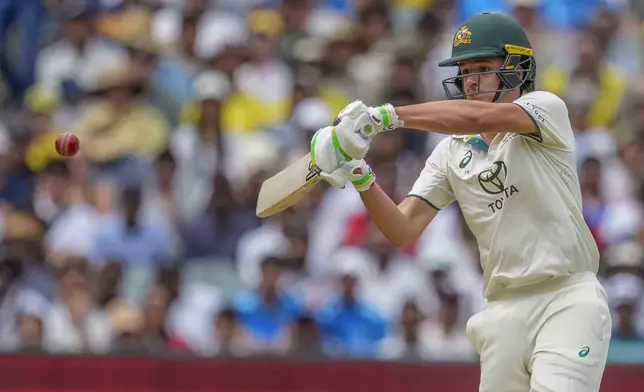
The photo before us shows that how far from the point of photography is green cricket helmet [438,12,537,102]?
17.1 feet

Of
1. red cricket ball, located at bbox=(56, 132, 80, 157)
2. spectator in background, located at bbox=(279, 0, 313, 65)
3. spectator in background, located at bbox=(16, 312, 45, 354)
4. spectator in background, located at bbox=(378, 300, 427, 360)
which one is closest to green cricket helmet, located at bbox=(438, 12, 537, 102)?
red cricket ball, located at bbox=(56, 132, 80, 157)

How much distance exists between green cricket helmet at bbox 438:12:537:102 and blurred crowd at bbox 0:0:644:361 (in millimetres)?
2997

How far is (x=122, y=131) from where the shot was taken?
10305mm

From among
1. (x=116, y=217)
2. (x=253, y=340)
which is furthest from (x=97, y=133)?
(x=253, y=340)

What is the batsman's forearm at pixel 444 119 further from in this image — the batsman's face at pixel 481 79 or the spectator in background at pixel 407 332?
the spectator in background at pixel 407 332

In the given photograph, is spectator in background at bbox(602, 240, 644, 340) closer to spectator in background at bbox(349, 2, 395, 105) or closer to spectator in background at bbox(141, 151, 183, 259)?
spectator in background at bbox(349, 2, 395, 105)

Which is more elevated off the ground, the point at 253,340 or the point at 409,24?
the point at 409,24

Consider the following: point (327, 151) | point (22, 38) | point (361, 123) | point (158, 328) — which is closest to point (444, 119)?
point (361, 123)

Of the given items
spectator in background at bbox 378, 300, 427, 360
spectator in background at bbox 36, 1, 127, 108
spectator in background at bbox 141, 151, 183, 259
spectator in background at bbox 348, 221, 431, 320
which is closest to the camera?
spectator in background at bbox 378, 300, 427, 360

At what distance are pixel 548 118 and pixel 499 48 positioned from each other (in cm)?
37

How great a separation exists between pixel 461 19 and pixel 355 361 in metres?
4.22

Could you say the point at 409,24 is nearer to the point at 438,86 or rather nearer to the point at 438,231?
the point at 438,86

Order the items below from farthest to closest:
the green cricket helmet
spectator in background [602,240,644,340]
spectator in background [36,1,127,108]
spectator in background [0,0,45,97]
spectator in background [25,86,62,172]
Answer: spectator in background [0,0,45,97]
spectator in background [36,1,127,108]
spectator in background [25,86,62,172]
spectator in background [602,240,644,340]
the green cricket helmet

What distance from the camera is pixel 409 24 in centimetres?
1106
